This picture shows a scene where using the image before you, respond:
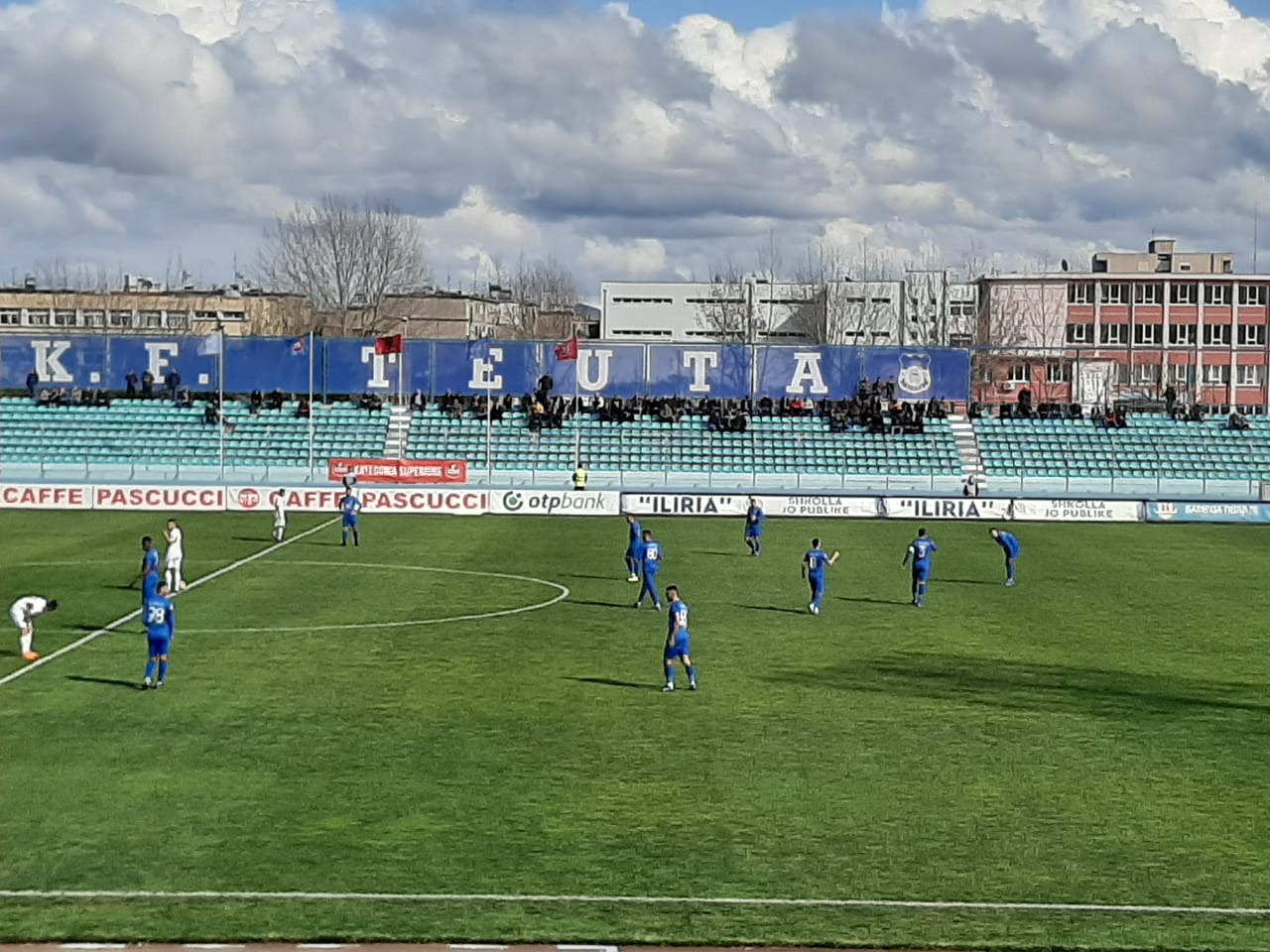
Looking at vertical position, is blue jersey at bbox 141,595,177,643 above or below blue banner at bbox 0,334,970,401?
below

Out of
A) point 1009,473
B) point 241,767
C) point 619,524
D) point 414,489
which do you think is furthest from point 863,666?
point 1009,473

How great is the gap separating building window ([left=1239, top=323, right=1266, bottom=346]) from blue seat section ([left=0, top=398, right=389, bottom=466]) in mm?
91946

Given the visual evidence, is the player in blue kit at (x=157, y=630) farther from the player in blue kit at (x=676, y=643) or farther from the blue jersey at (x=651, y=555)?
the blue jersey at (x=651, y=555)

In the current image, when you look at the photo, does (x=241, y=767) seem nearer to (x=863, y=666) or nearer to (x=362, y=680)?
(x=362, y=680)

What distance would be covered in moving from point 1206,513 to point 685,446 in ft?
74.7

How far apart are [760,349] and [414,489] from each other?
23502mm

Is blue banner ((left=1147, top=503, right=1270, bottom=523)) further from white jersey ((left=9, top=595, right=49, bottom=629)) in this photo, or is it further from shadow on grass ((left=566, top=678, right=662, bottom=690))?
white jersey ((left=9, top=595, right=49, bottom=629))

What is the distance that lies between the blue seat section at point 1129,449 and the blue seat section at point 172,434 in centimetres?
2856

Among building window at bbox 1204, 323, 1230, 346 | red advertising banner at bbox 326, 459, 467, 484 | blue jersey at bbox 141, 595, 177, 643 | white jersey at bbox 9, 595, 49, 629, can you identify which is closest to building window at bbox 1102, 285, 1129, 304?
building window at bbox 1204, 323, 1230, 346

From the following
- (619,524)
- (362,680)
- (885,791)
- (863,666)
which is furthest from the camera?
(619,524)

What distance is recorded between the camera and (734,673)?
2838cm

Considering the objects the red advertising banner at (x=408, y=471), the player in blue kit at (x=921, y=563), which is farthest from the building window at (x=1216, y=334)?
the player in blue kit at (x=921, y=563)

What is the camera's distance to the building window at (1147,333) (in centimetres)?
14225

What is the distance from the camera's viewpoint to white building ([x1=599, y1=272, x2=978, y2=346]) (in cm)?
12812
